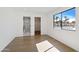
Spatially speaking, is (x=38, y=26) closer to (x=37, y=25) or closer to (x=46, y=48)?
(x=37, y=25)

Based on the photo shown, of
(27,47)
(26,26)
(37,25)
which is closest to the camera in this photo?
(27,47)

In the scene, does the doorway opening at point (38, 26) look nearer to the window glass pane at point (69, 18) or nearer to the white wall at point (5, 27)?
the white wall at point (5, 27)

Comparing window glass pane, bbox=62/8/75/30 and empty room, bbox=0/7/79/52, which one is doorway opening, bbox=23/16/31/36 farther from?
window glass pane, bbox=62/8/75/30


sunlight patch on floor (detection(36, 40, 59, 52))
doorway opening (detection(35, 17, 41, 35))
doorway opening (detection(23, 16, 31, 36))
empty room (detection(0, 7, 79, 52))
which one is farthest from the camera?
doorway opening (detection(35, 17, 41, 35))

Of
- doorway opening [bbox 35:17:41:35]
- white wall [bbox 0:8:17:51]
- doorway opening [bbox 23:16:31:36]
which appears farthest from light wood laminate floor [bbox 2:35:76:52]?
doorway opening [bbox 35:17:41:35]

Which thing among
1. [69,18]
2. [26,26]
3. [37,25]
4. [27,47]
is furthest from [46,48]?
[37,25]

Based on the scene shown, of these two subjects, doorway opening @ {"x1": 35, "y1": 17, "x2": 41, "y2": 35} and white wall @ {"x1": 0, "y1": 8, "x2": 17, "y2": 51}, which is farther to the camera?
doorway opening @ {"x1": 35, "y1": 17, "x2": 41, "y2": 35}

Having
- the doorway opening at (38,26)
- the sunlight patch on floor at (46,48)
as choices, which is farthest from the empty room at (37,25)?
the sunlight patch on floor at (46,48)
